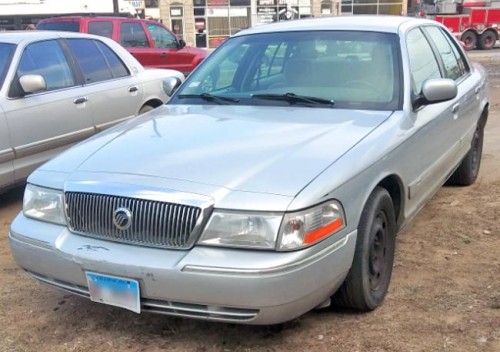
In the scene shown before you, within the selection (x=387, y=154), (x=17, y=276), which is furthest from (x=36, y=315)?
(x=387, y=154)

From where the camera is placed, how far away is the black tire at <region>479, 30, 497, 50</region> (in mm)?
30828

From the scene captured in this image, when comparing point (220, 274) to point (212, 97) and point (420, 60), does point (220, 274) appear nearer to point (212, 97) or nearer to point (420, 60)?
point (212, 97)

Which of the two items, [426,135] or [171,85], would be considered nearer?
[426,135]

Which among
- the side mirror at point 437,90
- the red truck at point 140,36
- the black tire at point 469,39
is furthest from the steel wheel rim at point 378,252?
the black tire at point 469,39

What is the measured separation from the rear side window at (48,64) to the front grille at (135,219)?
313cm

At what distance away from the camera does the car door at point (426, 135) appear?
3.93 meters

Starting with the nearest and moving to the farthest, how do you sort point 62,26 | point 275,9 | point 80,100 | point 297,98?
1. point 297,98
2. point 80,100
3. point 62,26
4. point 275,9

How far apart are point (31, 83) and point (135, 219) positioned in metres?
3.16

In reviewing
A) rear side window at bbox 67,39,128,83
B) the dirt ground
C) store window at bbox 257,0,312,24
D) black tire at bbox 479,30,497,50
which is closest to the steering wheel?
the dirt ground

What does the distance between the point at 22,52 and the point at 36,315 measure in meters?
3.17

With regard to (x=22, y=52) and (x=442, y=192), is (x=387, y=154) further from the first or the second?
(x=22, y=52)

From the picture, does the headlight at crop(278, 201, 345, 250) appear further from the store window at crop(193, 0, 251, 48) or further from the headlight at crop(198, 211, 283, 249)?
the store window at crop(193, 0, 251, 48)

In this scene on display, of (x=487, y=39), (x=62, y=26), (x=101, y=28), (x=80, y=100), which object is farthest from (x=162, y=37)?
(x=487, y=39)

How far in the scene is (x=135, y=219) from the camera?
2926mm
